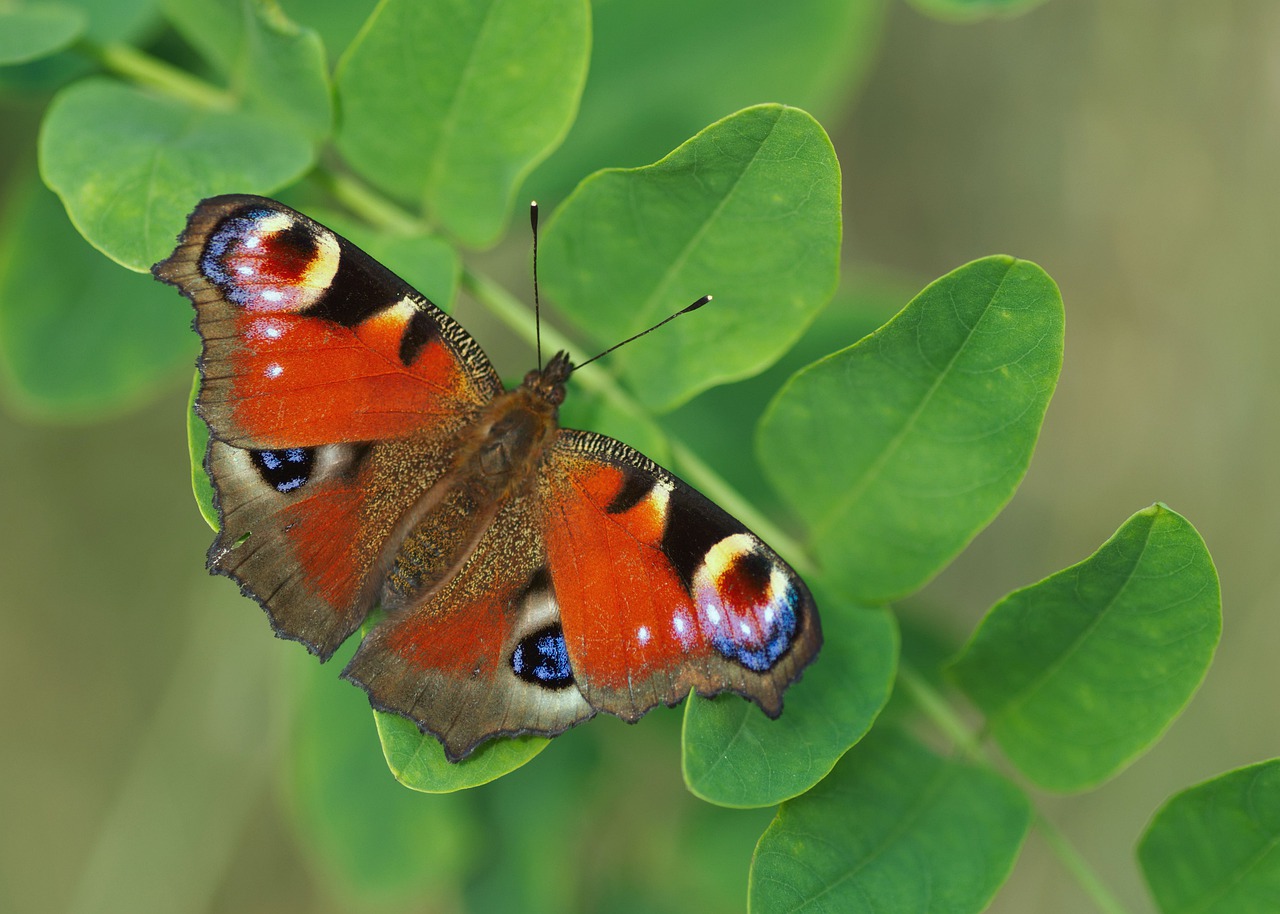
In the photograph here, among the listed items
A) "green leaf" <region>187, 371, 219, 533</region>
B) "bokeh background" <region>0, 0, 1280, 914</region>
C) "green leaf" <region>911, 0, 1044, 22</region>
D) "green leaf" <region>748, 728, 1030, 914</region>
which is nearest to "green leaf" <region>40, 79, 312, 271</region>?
"green leaf" <region>187, 371, 219, 533</region>

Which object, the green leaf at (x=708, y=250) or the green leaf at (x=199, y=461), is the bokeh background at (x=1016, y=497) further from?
the green leaf at (x=199, y=461)

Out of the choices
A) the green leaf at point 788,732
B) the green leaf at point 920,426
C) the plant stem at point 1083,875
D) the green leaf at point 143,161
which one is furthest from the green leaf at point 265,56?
the plant stem at point 1083,875

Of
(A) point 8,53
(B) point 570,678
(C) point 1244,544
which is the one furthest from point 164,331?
(C) point 1244,544

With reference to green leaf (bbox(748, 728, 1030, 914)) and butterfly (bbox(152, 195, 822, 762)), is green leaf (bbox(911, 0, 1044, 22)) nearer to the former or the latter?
butterfly (bbox(152, 195, 822, 762))

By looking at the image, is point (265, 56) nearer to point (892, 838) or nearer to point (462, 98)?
point (462, 98)

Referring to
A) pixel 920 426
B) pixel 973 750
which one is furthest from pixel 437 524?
pixel 973 750

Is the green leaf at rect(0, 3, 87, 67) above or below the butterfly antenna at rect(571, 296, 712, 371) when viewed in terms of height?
below
